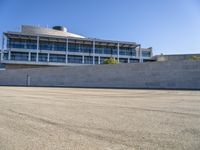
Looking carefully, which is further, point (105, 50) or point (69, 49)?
point (105, 50)

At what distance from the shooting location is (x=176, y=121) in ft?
20.1

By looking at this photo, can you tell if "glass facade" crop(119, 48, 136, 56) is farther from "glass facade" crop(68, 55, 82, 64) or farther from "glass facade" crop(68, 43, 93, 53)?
"glass facade" crop(68, 55, 82, 64)

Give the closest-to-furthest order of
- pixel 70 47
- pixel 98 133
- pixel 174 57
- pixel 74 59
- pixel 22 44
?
pixel 98 133, pixel 22 44, pixel 74 59, pixel 70 47, pixel 174 57

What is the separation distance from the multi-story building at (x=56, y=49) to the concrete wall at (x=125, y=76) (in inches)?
1538

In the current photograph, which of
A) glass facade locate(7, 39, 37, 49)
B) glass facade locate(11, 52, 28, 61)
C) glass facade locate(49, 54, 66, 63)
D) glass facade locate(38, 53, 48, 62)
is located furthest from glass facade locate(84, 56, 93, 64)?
glass facade locate(11, 52, 28, 61)

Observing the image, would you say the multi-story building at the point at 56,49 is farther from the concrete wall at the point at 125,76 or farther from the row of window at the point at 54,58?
the concrete wall at the point at 125,76

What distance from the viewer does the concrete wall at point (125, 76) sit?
22.2 meters

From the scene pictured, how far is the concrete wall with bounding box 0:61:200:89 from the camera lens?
72.7 ft

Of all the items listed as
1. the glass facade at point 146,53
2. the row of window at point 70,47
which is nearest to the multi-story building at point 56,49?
the row of window at point 70,47

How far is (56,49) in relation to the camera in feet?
261

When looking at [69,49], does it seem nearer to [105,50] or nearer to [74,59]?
[74,59]

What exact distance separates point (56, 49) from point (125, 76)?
56964mm

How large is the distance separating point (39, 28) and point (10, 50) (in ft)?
53.0

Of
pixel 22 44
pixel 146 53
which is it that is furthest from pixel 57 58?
pixel 146 53
